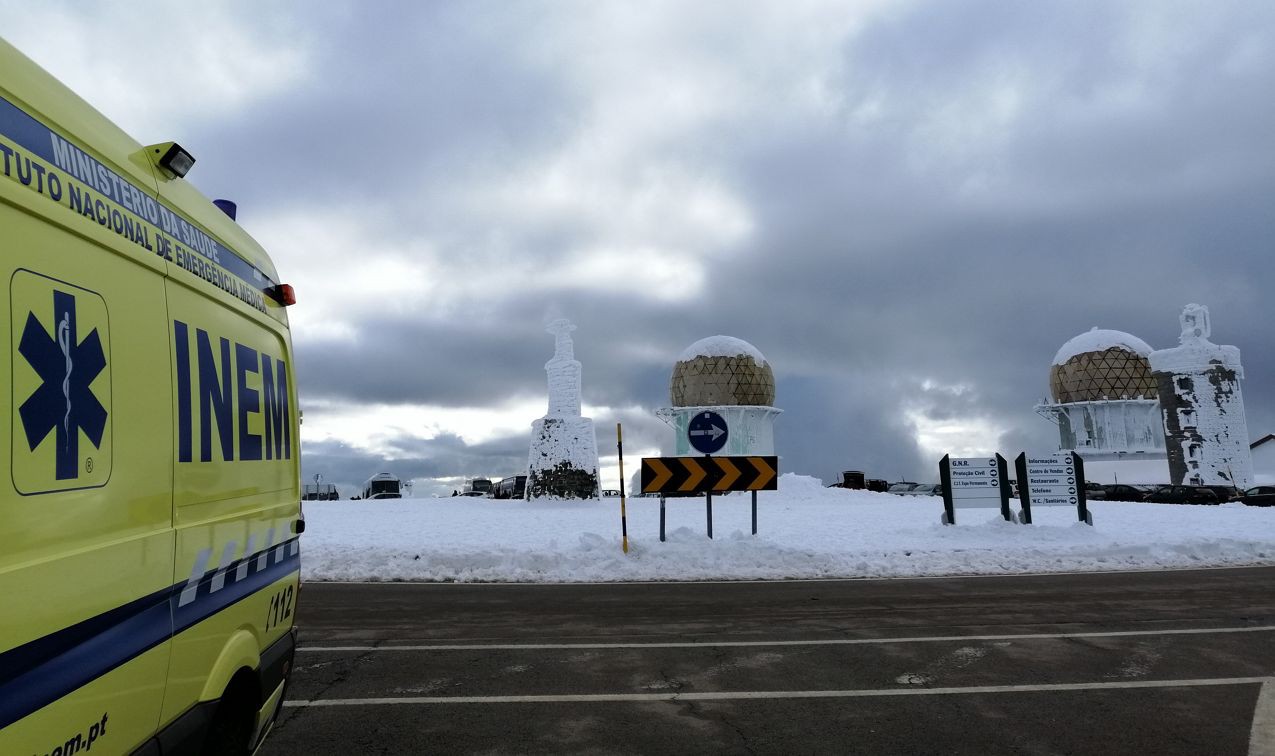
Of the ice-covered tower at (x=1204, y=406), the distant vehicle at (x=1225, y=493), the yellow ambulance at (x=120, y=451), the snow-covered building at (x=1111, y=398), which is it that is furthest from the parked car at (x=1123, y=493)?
the yellow ambulance at (x=120, y=451)

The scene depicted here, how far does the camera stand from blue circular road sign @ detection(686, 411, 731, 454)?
517 inches

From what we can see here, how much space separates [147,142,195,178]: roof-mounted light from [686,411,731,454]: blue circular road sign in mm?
10479

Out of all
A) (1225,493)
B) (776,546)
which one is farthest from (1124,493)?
(776,546)

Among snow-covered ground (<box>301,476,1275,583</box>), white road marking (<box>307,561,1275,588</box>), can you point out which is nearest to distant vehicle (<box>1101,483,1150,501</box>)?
snow-covered ground (<box>301,476,1275,583</box>)

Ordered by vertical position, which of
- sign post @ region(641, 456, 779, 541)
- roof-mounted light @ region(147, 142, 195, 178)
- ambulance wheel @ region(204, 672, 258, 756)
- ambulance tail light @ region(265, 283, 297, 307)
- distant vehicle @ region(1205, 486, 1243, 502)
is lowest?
distant vehicle @ region(1205, 486, 1243, 502)

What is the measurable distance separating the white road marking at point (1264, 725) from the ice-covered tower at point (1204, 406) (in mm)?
39916

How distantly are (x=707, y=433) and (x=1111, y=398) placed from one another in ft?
143

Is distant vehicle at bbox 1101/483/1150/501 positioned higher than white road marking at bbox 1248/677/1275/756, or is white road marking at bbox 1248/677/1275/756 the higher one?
white road marking at bbox 1248/677/1275/756

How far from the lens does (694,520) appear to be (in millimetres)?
21984

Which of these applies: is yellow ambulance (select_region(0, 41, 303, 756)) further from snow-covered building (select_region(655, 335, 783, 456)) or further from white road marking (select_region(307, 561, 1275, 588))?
snow-covered building (select_region(655, 335, 783, 456))

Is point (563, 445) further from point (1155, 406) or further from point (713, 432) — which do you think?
point (1155, 406)

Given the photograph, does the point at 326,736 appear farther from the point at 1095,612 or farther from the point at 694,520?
the point at 694,520

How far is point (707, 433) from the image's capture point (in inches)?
519

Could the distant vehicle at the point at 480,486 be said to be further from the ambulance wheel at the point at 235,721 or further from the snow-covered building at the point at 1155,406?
the ambulance wheel at the point at 235,721
